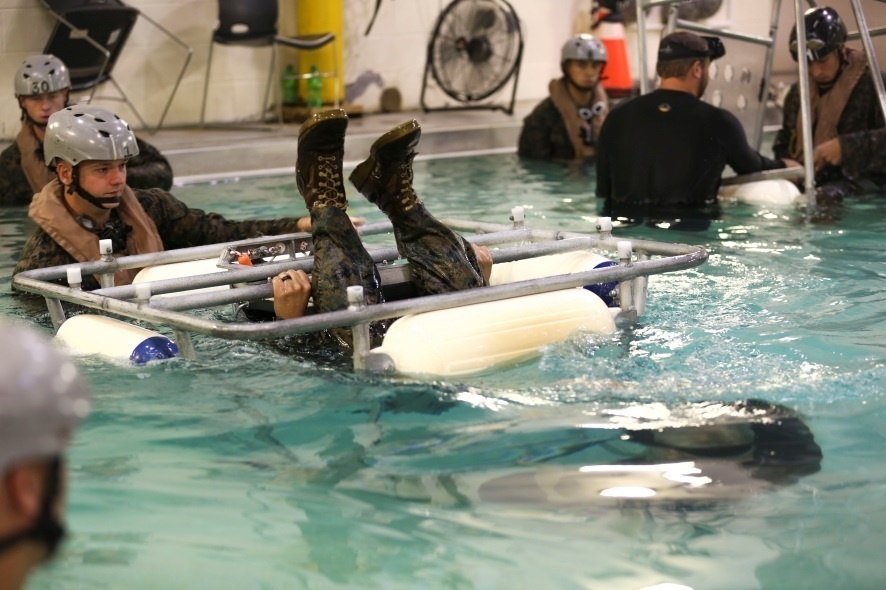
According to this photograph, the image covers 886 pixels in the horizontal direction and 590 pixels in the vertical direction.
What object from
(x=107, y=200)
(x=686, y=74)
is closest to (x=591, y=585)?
(x=107, y=200)

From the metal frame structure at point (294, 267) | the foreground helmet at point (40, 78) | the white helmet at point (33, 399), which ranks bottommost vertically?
the metal frame structure at point (294, 267)

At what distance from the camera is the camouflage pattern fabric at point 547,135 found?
1097cm

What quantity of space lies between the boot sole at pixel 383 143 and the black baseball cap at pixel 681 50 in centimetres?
365

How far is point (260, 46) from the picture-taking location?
37.8 feet

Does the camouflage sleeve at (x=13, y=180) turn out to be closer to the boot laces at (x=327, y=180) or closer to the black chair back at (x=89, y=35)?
the black chair back at (x=89, y=35)

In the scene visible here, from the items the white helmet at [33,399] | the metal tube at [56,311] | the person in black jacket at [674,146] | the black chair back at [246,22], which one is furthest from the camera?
the black chair back at [246,22]

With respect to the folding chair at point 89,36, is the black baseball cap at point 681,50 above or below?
below

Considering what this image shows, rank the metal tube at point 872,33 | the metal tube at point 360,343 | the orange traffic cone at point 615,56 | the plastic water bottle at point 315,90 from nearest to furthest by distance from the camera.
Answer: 1. the metal tube at point 360,343
2. the metal tube at point 872,33
3. the plastic water bottle at point 315,90
4. the orange traffic cone at point 615,56

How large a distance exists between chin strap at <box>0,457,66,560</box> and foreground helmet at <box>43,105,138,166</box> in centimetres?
386

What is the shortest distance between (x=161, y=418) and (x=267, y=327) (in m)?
0.60

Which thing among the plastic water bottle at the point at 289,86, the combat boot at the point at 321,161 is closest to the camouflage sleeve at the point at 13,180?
the combat boot at the point at 321,161

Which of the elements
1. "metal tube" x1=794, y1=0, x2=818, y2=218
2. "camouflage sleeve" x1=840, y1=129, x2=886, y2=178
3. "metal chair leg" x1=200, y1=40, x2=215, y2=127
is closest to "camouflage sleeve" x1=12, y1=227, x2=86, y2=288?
"metal tube" x1=794, y1=0, x2=818, y2=218

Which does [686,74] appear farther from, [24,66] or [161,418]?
[161,418]

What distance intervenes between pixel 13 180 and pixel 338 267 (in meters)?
4.58
